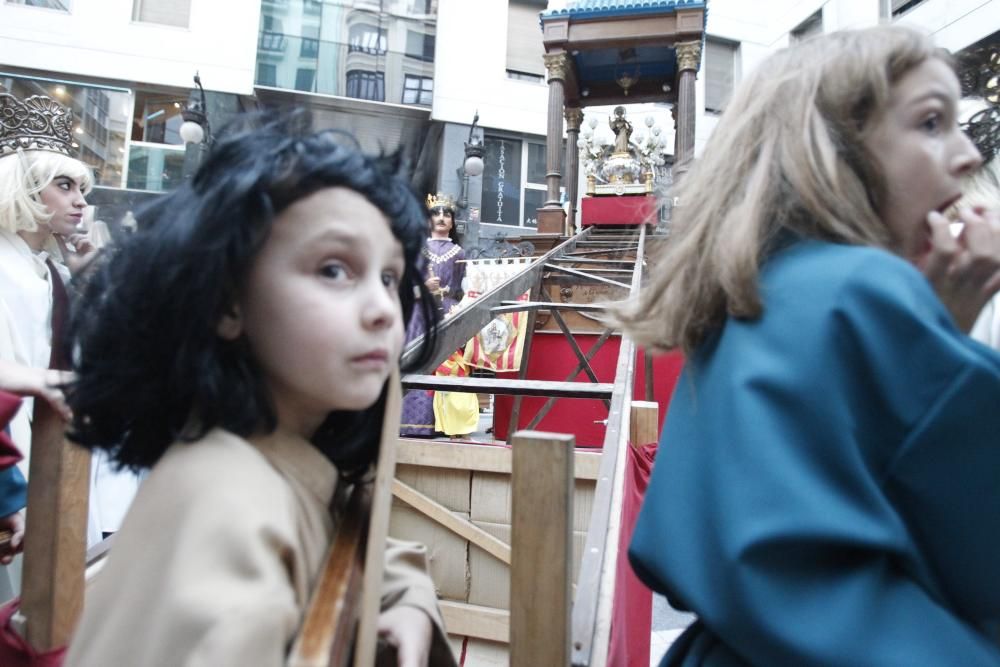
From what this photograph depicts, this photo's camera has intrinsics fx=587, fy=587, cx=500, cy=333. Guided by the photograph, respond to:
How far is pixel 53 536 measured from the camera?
110 cm

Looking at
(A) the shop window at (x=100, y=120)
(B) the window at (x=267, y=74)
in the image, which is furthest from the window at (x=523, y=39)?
(A) the shop window at (x=100, y=120)

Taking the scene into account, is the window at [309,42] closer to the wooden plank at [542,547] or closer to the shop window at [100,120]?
the shop window at [100,120]

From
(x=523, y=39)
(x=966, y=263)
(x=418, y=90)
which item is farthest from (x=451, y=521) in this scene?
(x=523, y=39)

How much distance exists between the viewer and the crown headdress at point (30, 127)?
1756mm

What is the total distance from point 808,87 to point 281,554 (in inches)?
36.1

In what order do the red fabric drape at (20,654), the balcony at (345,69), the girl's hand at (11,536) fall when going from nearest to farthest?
the red fabric drape at (20,654) → the girl's hand at (11,536) → the balcony at (345,69)

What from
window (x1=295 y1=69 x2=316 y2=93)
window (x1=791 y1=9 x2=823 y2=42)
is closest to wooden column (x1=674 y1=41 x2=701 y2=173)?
window (x1=791 y1=9 x2=823 y2=42)

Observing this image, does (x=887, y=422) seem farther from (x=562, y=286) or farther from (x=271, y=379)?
(x=562, y=286)

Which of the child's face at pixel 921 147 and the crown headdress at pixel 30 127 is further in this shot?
the crown headdress at pixel 30 127

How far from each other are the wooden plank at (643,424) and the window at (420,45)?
13.5m

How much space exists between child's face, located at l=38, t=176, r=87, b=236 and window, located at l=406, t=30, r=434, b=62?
13305mm

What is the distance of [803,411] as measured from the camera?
2.04 ft

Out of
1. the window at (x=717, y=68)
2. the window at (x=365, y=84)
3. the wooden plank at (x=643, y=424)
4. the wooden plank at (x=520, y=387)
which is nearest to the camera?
the wooden plank at (x=520, y=387)

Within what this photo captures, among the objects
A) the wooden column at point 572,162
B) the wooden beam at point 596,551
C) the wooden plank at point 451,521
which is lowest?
the wooden plank at point 451,521
